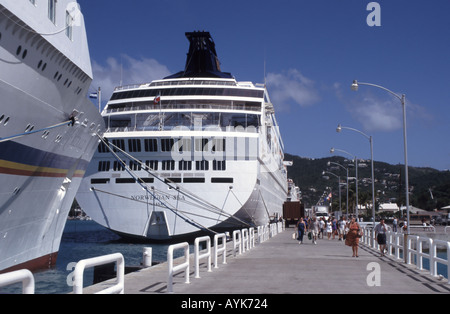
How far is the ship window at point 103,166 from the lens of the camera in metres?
31.6

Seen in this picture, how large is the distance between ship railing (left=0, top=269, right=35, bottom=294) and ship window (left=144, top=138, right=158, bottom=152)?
26.3 meters

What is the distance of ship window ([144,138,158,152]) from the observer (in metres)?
31.2

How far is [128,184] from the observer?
30812mm

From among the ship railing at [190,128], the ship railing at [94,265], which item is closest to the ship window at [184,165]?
the ship railing at [190,128]

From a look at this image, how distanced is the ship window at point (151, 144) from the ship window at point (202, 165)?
8.84 feet

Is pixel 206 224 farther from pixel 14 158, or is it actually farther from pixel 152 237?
pixel 14 158

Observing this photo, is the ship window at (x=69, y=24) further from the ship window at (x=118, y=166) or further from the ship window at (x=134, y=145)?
the ship window at (x=118, y=166)

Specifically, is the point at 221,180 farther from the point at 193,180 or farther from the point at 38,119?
the point at 38,119

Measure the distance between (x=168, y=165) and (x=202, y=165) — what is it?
6.87 ft

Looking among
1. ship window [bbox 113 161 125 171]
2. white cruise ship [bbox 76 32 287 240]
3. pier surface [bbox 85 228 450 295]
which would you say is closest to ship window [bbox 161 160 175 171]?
white cruise ship [bbox 76 32 287 240]

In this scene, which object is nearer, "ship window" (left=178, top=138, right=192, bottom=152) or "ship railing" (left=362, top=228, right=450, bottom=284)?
"ship railing" (left=362, top=228, right=450, bottom=284)

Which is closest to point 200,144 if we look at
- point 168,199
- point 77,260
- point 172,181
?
point 172,181

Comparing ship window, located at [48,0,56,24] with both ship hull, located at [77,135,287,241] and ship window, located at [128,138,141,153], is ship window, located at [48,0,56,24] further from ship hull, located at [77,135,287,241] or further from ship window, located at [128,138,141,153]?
ship window, located at [128,138,141,153]
